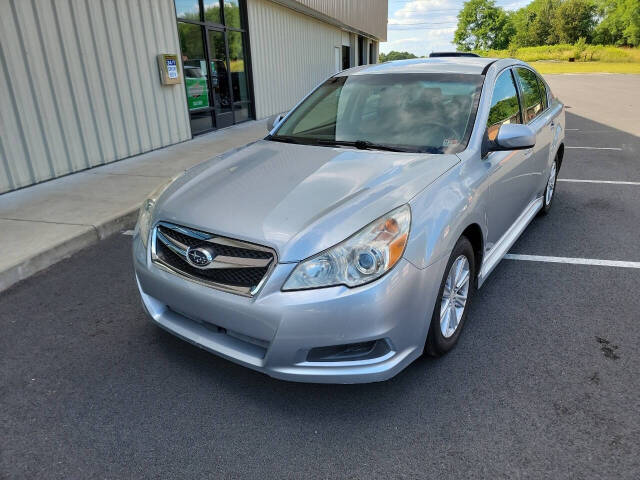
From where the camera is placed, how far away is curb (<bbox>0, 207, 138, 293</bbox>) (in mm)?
3719

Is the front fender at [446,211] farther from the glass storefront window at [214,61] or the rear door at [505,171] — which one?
the glass storefront window at [214,61]

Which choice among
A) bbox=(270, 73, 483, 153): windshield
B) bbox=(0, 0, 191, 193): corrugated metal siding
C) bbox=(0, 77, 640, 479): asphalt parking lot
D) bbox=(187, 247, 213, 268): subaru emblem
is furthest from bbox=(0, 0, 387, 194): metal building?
bbox=(187, 247, 213, 268): subaru emblem

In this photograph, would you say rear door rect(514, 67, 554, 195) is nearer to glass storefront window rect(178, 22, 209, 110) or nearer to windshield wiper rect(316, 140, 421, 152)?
windshield wiper rect(316, 140, 421, 152)

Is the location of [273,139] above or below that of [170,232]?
above

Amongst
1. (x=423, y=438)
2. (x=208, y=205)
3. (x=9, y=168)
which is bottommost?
(x=423, y=438)

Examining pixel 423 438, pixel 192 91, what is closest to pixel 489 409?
pixel 423 438

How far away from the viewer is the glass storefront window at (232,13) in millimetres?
10588

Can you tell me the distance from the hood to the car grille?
4cm

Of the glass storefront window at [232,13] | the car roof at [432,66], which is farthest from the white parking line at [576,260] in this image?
the glass storefront window at [232,13]

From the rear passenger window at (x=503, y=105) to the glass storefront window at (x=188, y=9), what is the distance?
7.19m

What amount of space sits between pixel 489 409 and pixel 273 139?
7.77ft

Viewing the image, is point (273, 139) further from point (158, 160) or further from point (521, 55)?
point (521, 55)

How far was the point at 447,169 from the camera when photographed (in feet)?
8.54

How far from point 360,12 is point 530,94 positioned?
18.7 m
